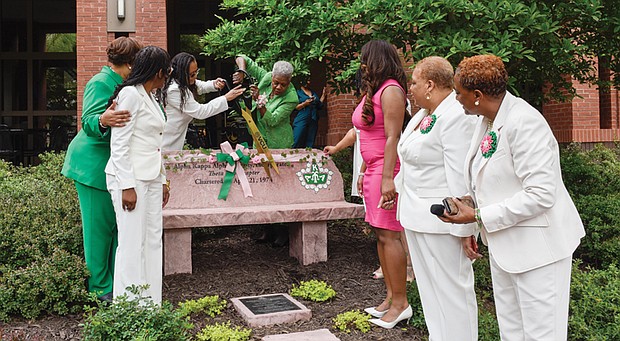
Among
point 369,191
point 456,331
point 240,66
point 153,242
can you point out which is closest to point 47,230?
point 153,242

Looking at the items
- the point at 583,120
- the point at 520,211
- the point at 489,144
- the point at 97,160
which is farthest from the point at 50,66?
the point at 520,211

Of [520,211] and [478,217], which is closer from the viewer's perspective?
[520,211]

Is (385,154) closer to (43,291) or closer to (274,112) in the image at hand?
Result: (274,112)

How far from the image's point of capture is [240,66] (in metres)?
6.46

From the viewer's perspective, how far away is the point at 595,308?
4277 millimetres

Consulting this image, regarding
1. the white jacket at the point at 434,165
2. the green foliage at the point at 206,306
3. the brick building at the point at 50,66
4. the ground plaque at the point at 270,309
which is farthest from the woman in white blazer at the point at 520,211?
the brick building at the point at 50,66

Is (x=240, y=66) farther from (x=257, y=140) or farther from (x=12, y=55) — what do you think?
(x=12, y=55)

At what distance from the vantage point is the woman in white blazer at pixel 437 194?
325 cm

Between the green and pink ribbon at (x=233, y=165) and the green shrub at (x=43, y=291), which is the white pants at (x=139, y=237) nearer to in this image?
the green shrub at (x=43, y=291)

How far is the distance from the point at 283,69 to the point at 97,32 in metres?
6.80

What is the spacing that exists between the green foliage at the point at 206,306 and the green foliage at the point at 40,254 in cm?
78

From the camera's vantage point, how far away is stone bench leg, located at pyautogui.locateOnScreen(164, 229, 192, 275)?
218 inches

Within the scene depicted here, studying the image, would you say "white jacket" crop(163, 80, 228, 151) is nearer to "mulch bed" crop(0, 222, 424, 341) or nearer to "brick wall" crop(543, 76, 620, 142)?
"mulch bed" crop(0, 222, 424, 341)

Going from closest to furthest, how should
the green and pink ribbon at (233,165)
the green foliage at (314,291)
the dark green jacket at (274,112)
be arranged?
the green foliage at (314,291) < the green and pink ribbon at (233,165) < the dark green jacket at (274,112)
